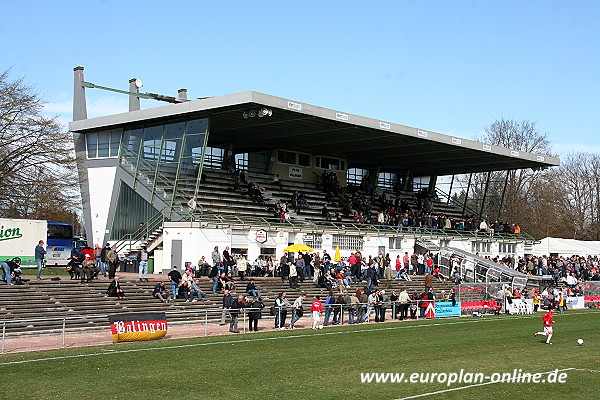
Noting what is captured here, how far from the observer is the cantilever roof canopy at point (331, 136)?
127 feet

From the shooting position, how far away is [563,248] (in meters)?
62.7

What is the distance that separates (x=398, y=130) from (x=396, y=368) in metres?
29.6

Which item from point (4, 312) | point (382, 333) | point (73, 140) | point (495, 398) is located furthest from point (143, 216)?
point (495, 398)

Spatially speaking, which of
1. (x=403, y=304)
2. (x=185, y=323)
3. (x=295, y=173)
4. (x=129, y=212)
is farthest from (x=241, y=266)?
(x=295, y=173)

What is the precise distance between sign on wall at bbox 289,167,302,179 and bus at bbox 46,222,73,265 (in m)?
15.7

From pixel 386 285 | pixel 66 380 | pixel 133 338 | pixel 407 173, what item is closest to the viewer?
pixel 66 380

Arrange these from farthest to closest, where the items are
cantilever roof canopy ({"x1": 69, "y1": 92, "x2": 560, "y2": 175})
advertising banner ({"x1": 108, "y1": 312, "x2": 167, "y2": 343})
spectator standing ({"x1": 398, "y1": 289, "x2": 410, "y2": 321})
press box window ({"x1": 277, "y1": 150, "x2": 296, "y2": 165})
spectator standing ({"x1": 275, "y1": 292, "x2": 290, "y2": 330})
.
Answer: press box window ({"x1": 277, "y1": 150, "x2": 296, "y2": 165}) < cantilever roof canopy ({"x1": 69, "y1": 92, "x2": 560, "y2": 175}) < spectator standing ({"x1": 398, "y1": 289, "x2": 410, "y2": 321}) < spectator standing ({"x1": 275, "y1": 292, "x2": 290, "y2": 330}) < advertising banner ({"x1": 108, "y1": 312, "x2": 167, "y2": 343})

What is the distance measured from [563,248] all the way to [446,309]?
107 feet

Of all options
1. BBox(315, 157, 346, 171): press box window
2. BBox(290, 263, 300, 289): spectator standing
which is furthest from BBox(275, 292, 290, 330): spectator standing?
BBox(315, 157, 346, 171): press box window

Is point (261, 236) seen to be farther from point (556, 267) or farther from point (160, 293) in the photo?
point (556, 267)

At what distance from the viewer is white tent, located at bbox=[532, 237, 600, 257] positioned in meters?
62.3

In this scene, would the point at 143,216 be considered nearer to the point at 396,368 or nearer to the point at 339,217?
the point at 339,217

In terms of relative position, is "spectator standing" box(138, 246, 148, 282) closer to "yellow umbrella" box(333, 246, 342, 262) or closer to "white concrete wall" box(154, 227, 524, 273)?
"white concrete wall" box(154, 227, 524, 273)

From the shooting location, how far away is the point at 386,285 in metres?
40.5
